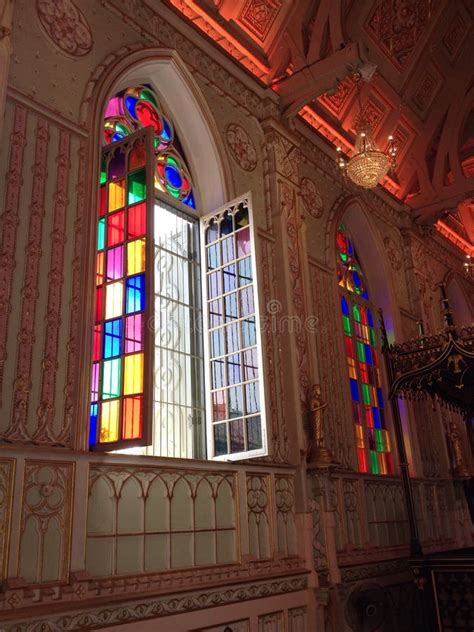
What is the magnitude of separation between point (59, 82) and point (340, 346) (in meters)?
5.28

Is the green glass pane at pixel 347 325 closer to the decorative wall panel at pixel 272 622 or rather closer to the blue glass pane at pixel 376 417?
the blue glass pane at pixel 376 417

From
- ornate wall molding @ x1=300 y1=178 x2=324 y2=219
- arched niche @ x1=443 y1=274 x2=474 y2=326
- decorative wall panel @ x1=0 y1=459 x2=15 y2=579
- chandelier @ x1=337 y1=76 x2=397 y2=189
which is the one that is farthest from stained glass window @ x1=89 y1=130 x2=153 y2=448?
arched niche @ x1=443 y1=274 x2=474 y2=326

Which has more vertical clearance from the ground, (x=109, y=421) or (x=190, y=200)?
(x=190, y=200)

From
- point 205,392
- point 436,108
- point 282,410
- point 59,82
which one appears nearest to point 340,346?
point 282,410

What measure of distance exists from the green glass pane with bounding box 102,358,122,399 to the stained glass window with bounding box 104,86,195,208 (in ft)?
9.10

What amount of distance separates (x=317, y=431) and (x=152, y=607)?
9.67 feet

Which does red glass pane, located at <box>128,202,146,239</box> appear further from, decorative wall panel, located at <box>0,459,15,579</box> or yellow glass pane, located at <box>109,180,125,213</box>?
decorative wall panel, located at <box>0,459,15,579</box>

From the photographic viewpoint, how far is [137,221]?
18.4 ft

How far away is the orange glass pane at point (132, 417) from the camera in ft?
16.1

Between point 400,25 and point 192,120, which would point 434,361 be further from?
point 400,25

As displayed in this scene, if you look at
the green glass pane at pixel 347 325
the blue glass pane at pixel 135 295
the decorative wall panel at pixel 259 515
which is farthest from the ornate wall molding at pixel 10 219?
the green glass pane at pixel 347 325

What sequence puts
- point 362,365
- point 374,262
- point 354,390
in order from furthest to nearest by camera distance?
point 374,262 < point 362,365 < point 354,390

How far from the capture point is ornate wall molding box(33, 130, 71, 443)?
4.76 metres

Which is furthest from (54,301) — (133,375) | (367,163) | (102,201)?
(367,163)
